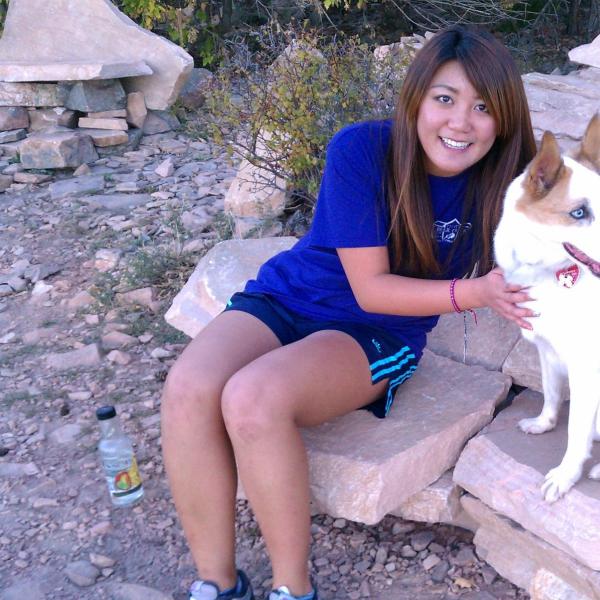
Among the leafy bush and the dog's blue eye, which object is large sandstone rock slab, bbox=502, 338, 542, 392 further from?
the leafy bush

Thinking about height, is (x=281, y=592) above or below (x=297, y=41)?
below

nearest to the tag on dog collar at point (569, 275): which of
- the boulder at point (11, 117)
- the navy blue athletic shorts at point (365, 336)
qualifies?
the navy blue athletic shorts at point (365, 336)

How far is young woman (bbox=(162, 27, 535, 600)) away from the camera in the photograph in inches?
86.7

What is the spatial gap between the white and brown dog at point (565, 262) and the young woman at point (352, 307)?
77 mm

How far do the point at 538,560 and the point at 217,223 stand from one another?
291 cm

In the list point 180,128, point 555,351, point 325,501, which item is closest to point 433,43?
point 555,351

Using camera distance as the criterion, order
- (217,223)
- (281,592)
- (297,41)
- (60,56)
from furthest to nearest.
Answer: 1. (60,56)
2. (217,223)
3. (297,41)
4. (281,592)

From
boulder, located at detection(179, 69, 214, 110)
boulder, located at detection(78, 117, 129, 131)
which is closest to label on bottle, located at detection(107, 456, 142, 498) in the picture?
boulder, located at detection(78, 117, 129, 131)

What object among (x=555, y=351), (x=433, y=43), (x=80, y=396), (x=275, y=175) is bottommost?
(x=80, y=396)

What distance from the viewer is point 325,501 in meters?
2.49

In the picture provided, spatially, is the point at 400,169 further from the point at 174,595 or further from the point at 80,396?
the point at 80,396

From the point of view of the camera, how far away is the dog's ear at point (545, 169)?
186cm

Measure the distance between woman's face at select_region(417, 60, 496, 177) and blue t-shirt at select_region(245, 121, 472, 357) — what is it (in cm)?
13

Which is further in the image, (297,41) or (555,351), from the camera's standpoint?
(297,41)
